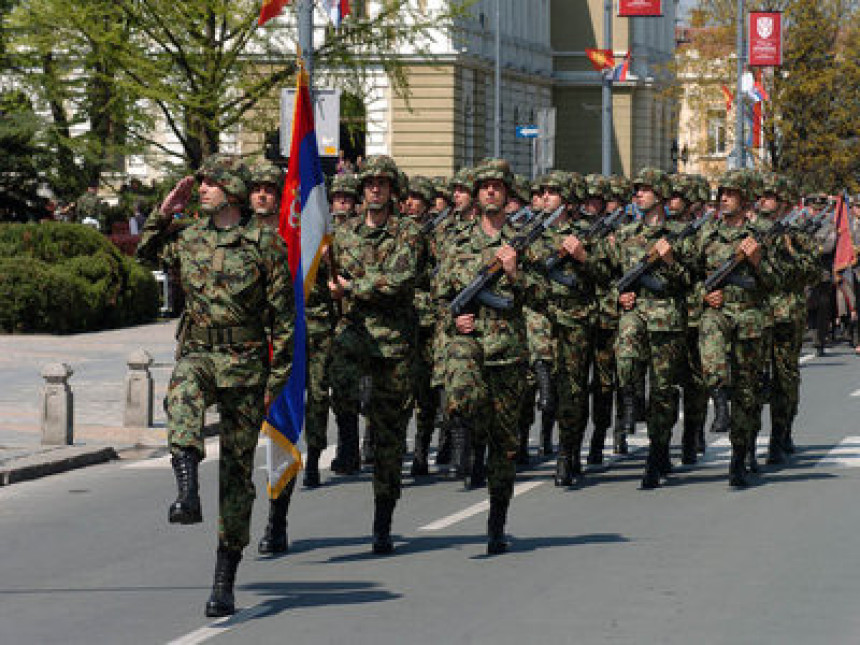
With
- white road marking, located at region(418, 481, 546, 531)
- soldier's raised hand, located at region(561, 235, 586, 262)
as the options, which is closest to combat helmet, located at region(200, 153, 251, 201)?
white road marking, located at region(418, 481, 546, 531)

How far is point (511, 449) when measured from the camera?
36.3ft

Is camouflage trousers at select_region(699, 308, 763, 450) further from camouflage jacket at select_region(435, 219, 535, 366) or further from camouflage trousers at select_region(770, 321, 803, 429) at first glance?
camouflage jacket at select_region(435, 219, 535, 366)

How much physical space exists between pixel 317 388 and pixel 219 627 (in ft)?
15.2

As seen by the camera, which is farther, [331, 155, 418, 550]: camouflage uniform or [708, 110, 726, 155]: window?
[708, 110, 726, 155]: window

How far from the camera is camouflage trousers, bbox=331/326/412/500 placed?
11.1m

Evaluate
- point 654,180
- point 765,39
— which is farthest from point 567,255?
point 765,39

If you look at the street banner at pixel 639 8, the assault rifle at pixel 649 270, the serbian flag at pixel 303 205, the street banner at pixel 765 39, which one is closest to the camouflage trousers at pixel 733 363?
the assault rifle at pixel 649 270

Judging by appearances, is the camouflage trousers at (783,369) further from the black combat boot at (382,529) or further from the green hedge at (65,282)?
the green hedge at (65,282)

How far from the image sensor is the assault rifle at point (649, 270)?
14.1 metres

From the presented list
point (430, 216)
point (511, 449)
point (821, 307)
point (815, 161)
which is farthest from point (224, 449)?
point (815, 161)

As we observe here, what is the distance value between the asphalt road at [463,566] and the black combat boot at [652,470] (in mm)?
129

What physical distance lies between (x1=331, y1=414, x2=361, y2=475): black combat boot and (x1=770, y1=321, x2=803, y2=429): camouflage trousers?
312cm

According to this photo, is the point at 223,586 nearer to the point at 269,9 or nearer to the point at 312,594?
the point at 312,594

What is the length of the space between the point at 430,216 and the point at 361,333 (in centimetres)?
536
